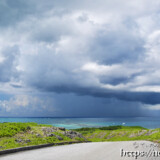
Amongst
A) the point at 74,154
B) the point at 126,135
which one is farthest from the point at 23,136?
the point at 126,135

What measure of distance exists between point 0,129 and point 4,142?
3825 millimetres

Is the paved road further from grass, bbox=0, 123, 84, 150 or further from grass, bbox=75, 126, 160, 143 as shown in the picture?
grass, bbox=75, 126, 160, 143

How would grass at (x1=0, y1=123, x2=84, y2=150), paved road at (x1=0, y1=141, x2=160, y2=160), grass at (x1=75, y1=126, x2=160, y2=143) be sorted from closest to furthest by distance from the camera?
paved road at (x1=0, y1=141, x2=160, y2=160) → grass at (x1=0, y1=123, x2=84, y2=150) → grass at (x1=75, y1=126, x2=160, y2=143)

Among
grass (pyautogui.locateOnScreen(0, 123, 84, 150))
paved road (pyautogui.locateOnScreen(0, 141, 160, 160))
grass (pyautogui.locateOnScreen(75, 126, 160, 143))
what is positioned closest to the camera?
paved road (pyautogui.locateOnScreen(0, 141, 160, 160))

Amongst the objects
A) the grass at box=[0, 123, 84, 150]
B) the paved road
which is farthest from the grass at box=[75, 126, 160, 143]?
the paved road

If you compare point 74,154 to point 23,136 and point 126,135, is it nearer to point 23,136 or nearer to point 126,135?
point 23,136

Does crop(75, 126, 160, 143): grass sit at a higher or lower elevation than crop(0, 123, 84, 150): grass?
lower

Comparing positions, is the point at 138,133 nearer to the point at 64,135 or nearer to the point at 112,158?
the point at 64,135

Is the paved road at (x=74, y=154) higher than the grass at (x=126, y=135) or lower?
higher

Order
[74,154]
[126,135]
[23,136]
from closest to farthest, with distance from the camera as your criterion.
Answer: [74,154] → [23,136] → [126,135]

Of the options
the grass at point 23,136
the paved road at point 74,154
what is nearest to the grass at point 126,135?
the grass at point 23,136

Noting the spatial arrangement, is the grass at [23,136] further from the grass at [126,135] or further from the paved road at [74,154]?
the grass at [126,135]

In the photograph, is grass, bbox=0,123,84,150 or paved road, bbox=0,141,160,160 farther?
grass, bbox=0,123,84,150

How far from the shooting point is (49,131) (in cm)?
2525
